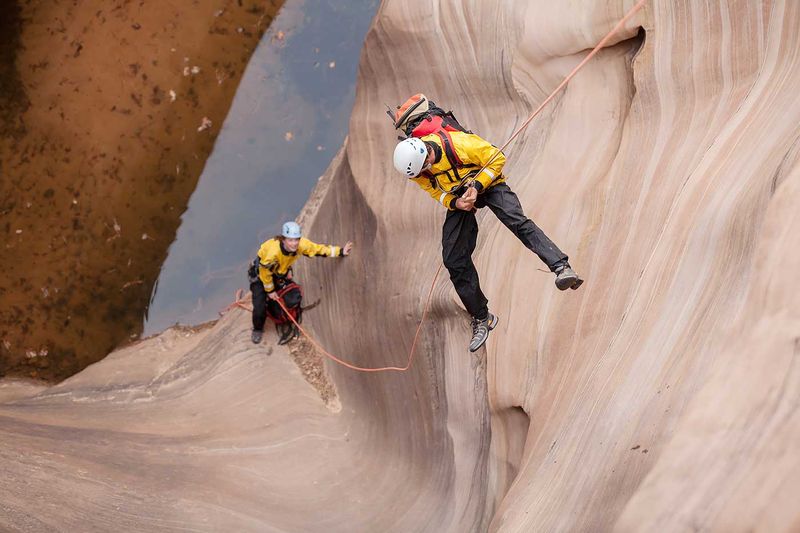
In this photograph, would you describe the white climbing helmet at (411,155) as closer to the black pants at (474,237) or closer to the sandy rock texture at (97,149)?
the black pants at (474,237)

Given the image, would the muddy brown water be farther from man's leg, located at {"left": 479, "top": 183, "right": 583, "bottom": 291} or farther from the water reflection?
man's leg, located at {"left": 479, "top": 183, "right": 583, "bottom": 291}

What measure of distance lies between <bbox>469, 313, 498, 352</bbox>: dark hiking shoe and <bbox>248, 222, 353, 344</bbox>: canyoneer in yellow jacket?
210cm

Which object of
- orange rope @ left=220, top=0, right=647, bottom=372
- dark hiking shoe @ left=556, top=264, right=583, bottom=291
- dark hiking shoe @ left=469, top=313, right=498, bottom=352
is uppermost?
orange rope @ left=220, top=0, right=647, bottom=372

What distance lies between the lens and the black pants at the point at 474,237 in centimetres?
475

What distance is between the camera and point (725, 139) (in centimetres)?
461

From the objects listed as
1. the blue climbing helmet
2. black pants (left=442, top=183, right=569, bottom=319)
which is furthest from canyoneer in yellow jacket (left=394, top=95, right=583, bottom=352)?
the blue climbing helmet

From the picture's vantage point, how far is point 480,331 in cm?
559

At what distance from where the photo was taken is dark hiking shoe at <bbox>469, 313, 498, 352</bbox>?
555cm

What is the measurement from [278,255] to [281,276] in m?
0.51

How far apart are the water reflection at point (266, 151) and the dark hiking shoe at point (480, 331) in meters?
3.98

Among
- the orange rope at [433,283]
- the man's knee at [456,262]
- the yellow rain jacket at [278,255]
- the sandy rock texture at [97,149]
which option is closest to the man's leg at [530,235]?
the orange rope at [433,283]

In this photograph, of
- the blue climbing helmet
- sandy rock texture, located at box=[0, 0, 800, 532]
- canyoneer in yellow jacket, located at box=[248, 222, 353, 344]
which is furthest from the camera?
canyoneer in yellow jacket, located at box=[248, 222, 353, 344]

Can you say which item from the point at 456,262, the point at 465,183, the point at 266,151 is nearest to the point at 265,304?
the point at 266,151

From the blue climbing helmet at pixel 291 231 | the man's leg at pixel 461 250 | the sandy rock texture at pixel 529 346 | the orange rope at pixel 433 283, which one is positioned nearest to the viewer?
the sandy rock texture at pixel 529 346
